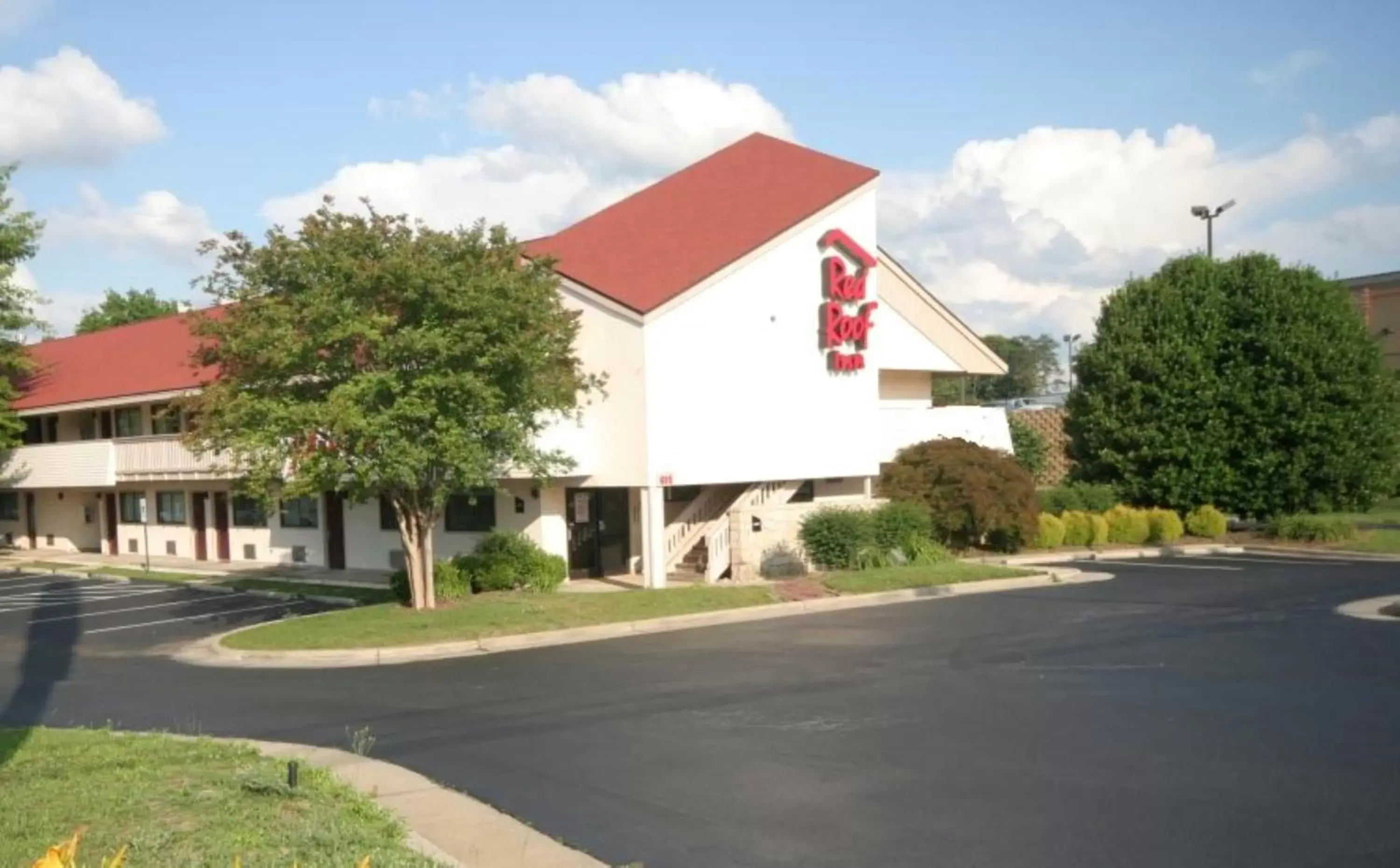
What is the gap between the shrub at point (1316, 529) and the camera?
3080cm

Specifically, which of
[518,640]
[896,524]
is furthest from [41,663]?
[896,524]

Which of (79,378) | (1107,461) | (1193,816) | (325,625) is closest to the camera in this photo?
(1193,816)

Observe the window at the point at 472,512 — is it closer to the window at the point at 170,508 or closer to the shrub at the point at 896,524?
the shrub at the point at 896,524

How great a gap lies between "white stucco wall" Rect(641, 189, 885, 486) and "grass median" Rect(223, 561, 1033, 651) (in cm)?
313

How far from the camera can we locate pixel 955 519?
2842cm

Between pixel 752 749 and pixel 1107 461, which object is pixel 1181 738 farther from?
pixel 1107 461

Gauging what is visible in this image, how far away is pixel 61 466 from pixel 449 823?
115 feet

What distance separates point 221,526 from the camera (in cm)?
3656

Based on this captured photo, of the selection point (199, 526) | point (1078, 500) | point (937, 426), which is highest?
point (937, 426)

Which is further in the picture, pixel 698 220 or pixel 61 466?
pixel 61 466

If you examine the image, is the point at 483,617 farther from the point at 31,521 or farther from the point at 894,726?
the point at 31,521

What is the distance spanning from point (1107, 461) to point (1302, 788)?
87.7 ft

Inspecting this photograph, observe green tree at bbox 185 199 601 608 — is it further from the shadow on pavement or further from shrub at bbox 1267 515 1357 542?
shrub at bbox 1267 515 1357 542

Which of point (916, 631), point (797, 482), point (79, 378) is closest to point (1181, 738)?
point (916, 631)
